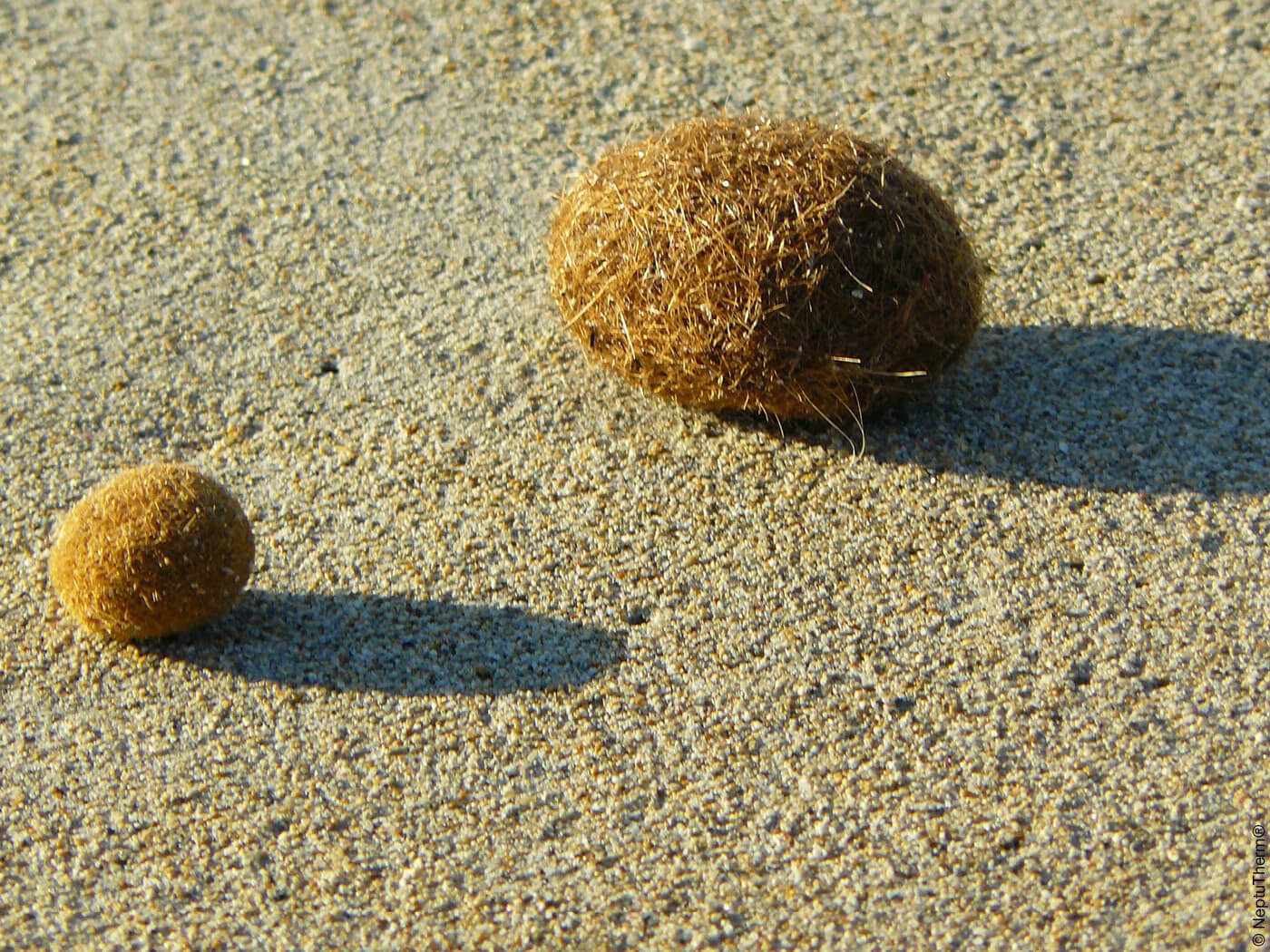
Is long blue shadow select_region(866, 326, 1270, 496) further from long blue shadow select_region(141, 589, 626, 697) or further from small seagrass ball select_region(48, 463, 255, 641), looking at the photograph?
small seagrass ball select_region(48, 463, 255, 641)

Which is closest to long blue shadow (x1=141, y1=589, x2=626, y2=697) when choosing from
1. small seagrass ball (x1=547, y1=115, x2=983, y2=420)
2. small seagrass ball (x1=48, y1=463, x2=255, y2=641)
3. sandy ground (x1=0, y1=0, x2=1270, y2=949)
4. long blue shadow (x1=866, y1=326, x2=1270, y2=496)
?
sandy ground (x1=0, y1=0, x2=1270, y2=949)

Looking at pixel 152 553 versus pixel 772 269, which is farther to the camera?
pixel 772 269

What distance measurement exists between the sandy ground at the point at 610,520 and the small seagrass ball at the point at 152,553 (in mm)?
194

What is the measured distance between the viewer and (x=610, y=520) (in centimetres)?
410

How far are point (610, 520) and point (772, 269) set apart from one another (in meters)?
0.89

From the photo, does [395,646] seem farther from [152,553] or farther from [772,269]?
[772,269]

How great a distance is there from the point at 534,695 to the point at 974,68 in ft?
11.9

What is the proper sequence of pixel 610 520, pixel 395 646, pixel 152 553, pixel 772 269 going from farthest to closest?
pixel 610 520 → pixel 772 269 → pixel 395 646 → pixel 152 553

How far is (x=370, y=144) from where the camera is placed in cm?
559

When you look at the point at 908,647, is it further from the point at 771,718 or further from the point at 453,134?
the point at 453,134

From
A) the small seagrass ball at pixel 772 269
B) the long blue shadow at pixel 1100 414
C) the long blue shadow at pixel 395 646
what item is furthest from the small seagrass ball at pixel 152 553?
the long blue shadow at pixel 1100 414

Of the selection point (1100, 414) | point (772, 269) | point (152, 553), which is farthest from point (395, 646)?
point (1100, 414)

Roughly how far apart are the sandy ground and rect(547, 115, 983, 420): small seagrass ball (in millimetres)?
327

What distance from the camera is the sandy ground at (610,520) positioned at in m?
3.17
